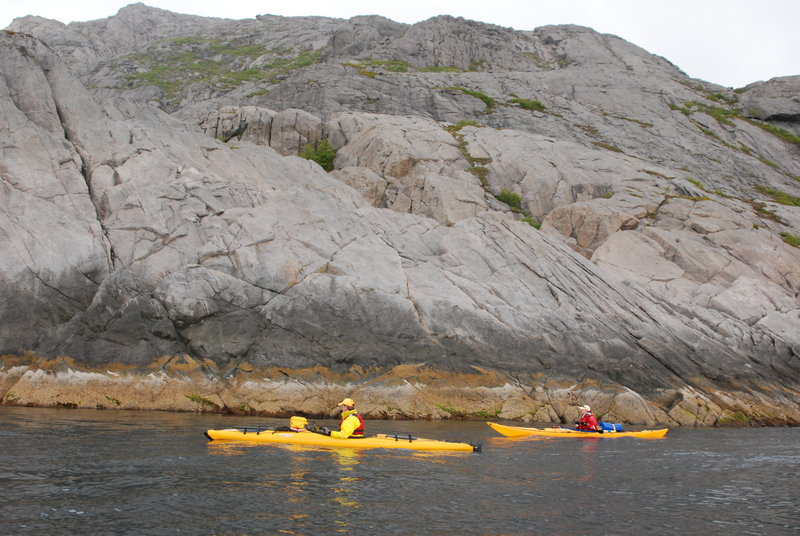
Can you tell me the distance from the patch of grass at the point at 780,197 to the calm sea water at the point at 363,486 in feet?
153

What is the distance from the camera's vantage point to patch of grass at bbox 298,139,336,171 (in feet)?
185

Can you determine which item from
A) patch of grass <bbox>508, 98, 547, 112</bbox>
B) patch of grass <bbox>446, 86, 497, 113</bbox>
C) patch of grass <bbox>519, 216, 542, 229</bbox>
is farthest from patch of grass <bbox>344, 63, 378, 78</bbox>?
patch of grass <bbox>519, 216, 542, 229</bbox>

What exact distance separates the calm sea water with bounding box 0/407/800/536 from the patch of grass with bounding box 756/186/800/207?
46.7 m

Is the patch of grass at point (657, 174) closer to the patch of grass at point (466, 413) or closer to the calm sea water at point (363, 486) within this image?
the patch of grass at point (466, 413)

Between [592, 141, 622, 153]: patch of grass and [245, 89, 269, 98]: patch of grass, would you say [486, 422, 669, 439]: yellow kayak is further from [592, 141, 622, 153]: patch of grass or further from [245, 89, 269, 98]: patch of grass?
[245, 89, 269, 98]: patch of grass

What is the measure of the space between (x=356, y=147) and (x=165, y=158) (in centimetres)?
2111

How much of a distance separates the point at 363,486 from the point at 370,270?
65.9 feet

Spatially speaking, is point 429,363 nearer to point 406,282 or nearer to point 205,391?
point 406,282

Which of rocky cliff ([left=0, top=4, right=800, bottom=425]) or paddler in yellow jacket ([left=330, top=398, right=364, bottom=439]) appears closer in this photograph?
paddler in yellow jacket ([left=330, top=398, right=364, bottom=439])

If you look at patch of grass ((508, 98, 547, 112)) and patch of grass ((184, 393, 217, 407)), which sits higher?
patch of grass ((508, 98, 547, 112))

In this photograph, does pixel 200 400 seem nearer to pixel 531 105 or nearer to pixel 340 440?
pixel 340 440

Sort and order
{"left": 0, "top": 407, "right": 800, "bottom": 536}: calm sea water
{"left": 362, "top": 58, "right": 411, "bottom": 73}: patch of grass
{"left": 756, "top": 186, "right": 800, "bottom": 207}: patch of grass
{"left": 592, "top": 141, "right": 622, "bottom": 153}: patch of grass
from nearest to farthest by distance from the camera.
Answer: {"left": 0, "top": 407, "right": 800, "bottom": 536}: calm sea water, {"left": 756, "top": 186, "right": 800, "bottom": 207}: patch of grass, {"left": 592, "top": 141, "right": 622, "bottom": 153}: patch of grass, {"left": 362, "top": 58, "right": 411, "bottom": 73}: patch of grass

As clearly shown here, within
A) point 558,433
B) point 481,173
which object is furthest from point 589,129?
point 558,433

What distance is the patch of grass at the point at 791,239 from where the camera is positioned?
50.7 meters
